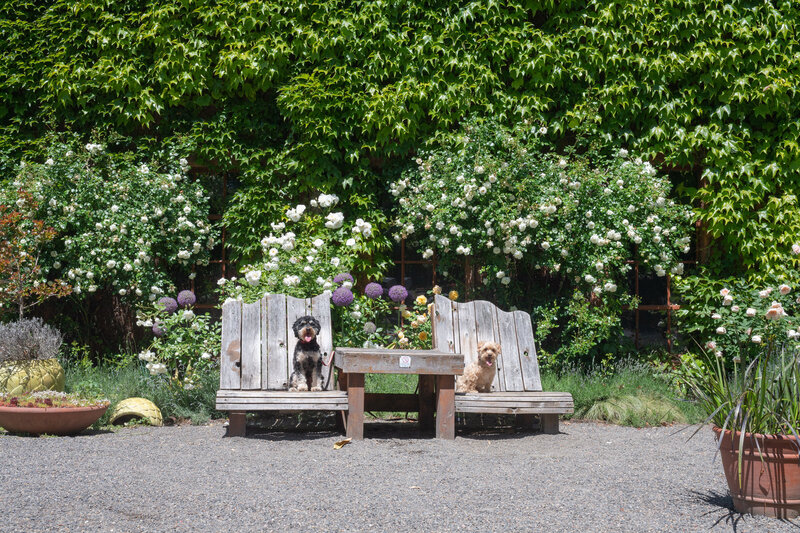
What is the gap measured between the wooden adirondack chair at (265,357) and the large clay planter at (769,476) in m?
2.67

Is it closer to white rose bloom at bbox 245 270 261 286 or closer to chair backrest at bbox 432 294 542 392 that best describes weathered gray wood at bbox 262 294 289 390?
white rose bloom at bbox 245 270 261 286

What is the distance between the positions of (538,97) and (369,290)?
104 inches

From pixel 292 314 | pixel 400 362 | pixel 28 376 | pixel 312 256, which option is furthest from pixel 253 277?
pixel 28 376

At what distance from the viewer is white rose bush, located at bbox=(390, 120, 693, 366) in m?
6.64

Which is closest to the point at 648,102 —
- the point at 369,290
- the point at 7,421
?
the point at 369,290

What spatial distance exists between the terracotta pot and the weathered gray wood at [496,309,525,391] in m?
3.06

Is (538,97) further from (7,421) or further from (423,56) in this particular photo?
(7,421)

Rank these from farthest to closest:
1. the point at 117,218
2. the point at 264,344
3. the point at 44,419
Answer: the point at 117,218 → the point at 264,344 → the point at 44,419

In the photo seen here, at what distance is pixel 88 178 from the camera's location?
23.5 ft

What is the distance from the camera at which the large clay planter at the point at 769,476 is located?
10.3 ft

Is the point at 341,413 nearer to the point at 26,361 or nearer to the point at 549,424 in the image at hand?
the point at 549,424

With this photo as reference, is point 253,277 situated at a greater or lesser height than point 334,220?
lesser

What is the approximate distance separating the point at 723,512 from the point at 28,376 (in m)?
4.91

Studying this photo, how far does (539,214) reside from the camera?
21.7 ft
